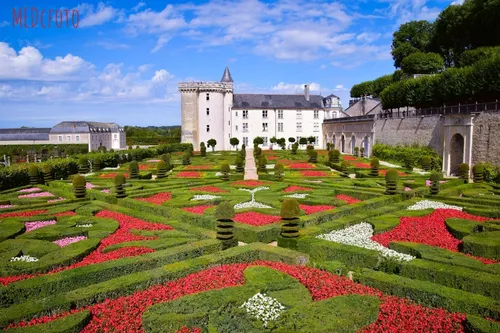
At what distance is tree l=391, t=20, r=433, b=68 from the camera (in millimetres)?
55375

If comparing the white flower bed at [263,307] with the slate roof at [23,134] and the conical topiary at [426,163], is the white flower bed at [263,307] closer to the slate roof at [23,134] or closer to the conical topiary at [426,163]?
the conical topiary at [426,163]

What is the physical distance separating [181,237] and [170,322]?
485 centimetres

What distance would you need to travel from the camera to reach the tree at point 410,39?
55.4m

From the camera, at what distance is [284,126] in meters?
63.9

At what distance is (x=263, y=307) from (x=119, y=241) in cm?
532

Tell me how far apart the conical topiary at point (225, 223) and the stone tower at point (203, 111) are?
49622 mm

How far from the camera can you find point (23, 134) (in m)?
71.3

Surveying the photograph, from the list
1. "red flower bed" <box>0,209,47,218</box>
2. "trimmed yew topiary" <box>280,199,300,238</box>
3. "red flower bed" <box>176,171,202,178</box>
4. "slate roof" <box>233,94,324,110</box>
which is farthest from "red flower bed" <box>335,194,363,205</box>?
"slate roof" <box>233,94,324,110</box>

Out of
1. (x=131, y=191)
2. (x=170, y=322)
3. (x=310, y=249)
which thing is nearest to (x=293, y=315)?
(x=170, y=322)

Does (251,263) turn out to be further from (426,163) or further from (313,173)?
(426,163)

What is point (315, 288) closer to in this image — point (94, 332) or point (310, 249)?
point (310, 249)

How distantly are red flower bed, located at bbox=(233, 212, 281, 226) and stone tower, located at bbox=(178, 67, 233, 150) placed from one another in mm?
46490

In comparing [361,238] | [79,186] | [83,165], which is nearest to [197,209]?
[79,186]

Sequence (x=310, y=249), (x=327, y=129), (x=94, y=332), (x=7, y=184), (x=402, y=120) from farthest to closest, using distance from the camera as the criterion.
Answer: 1. (x=327, y=129)
2. (x=402, y=120)
3. (x=7, y=184)
4. (x=310, y=249)
5. (x=94, y=332)
